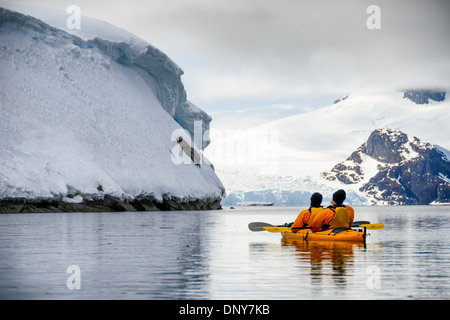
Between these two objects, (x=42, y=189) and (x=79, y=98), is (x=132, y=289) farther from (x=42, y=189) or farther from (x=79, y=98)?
(x=79, y=98)

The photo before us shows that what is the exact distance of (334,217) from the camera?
57.5 feet

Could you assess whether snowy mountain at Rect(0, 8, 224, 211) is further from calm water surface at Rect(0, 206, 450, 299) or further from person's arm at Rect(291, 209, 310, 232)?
calm water surface at Rect(0, 206, 450, 299)

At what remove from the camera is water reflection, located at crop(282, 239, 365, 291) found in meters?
10.5

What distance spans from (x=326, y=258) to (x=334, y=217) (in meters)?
3.76

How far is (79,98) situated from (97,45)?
8.03m

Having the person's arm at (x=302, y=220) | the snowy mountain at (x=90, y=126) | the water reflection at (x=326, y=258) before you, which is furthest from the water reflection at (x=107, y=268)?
→ the snowy mountain at (x=90, y=126)

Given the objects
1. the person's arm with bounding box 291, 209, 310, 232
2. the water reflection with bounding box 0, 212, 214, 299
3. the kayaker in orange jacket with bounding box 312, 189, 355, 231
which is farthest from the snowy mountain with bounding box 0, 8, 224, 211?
the kayaker in orange jacket with bounding box 312, 189, 355, 231

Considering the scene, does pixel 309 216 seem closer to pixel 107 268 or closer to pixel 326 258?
pixel 326 258

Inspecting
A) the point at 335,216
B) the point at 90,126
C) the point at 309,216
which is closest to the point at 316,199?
the point at 335,216

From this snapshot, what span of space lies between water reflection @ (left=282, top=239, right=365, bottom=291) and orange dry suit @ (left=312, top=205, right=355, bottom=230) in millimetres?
576

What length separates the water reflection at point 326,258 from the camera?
10.5 metres

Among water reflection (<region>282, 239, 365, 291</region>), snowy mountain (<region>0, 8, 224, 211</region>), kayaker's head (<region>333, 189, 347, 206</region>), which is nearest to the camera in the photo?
water reflection (<region>282, 239, 365, 291</region>)

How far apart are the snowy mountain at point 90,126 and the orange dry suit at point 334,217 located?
1208 inches

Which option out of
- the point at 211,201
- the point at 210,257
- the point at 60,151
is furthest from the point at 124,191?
the point at 210,257
